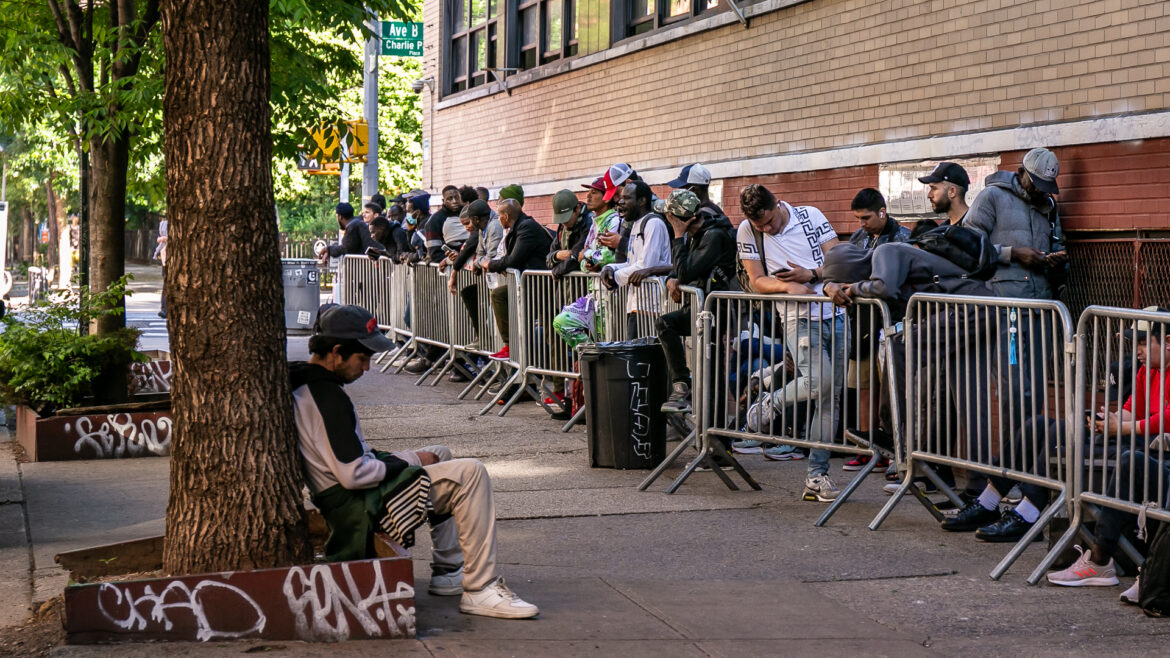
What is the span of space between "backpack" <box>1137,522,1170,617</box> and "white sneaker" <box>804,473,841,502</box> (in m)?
2.74

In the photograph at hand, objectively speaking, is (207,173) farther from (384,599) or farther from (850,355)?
(850,355)

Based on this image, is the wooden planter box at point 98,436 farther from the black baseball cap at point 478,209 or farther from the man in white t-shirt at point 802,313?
the black baseball cap at point 478,209

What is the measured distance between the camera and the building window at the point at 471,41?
72.9 ft

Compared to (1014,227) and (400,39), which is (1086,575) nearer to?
(1014,227)

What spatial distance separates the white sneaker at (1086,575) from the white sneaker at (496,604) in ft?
7.98

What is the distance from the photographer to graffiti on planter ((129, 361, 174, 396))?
12.0m

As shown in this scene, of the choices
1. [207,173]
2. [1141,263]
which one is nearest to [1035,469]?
[1141,263]

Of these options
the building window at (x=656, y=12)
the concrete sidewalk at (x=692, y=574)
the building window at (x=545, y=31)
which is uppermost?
the building window at (x=545, y=31)

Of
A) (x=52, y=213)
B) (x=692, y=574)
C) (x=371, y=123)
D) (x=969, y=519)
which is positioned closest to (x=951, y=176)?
(x=969, y=519)

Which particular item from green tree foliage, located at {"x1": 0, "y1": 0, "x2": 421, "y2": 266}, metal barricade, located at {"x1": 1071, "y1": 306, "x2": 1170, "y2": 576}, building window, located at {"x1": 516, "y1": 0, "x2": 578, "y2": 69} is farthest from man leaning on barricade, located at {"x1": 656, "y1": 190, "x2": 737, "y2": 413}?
building window, located at {"x1": 516, "y1": 0, "x2": 578, "y2": 69}

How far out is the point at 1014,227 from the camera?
9109 millimetres

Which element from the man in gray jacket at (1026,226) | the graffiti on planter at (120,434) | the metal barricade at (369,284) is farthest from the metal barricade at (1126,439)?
the metal barricade at (369,284)

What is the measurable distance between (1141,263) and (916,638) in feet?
14.5

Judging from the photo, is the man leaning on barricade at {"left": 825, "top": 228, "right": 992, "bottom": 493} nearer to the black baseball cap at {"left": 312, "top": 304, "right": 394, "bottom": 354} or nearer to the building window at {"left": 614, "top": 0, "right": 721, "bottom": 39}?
the black baseball cap at {"left": 312, "top": 304, "right": 394, "bottom": 354}
